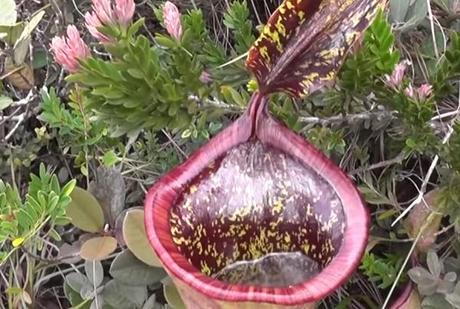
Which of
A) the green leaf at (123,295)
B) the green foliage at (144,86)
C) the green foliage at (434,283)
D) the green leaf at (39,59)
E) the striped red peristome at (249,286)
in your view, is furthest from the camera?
the green leaf at (39,59)

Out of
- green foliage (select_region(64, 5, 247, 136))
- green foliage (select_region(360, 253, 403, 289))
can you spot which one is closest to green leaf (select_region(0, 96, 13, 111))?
green foliage (select_region(64, 5, 247, 136))

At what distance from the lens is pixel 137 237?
3.58ft

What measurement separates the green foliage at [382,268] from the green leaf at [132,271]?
28 centimetres

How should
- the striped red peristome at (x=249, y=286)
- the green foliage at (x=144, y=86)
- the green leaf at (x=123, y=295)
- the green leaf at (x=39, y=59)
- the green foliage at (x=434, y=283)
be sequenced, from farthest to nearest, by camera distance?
the green leaf at (x=39, y=59) → the green leaf at (x=123, y=295) → the green foliage at (x=434, y=283) → the green foliage at (x=144, y=86) → the striped red peristome at (x=249, y=286)

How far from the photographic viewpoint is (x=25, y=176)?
1.32 m

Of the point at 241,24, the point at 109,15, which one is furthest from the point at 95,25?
the point at 241,24

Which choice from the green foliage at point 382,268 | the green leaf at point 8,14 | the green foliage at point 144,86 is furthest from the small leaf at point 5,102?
the green foliage at point 382,268

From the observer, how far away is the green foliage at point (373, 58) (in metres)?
0.95

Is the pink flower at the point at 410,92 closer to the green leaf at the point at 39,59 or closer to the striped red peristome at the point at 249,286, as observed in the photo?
the striped red peristome at the point at 249,286

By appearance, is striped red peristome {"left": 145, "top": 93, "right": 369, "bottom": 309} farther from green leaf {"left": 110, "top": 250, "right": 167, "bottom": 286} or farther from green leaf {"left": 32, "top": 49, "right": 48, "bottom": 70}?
green leaf {"left": 32, "top": 49, "right": 48, "bottom": 70}

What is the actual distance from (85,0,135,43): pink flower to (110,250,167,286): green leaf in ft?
1.11

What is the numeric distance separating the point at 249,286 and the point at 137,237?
0.29 m

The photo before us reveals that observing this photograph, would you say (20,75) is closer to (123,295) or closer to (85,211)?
(85,211)

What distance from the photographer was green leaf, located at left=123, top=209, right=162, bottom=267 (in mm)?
1084
